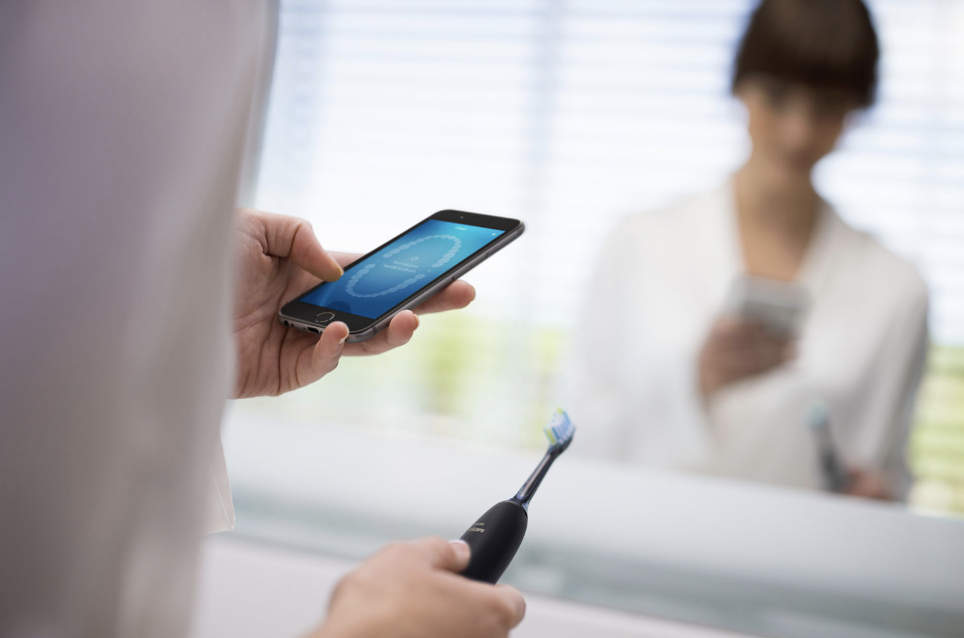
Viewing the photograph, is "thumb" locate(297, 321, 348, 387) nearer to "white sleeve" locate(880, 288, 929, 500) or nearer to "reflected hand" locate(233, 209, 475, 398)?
"reflected hand" locate(233, 209, 475, 398)

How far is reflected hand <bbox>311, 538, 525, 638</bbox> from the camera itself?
27 cm

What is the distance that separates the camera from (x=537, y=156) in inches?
54.3

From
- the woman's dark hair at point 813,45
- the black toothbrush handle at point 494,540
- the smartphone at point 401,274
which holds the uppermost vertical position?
the woman's dark hair at point 813,45

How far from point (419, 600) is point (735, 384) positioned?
37.4 inches

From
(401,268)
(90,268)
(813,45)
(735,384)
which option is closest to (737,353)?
(735,384)

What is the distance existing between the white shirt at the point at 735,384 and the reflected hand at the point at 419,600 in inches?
34.6

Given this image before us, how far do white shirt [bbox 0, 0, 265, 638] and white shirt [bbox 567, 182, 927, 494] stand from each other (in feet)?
3.27

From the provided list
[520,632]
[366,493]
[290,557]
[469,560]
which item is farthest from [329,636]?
[366,493]

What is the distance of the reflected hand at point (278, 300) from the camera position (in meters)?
0.48

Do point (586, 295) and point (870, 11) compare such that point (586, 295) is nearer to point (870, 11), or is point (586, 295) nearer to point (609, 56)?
point (609, 56)

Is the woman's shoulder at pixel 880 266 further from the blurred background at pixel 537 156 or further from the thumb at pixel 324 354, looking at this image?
the thumb at pixel 324 354

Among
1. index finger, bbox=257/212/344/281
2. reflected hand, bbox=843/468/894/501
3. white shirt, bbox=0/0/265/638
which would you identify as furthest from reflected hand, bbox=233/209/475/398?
reflected hand, bbox=843/468/894/501

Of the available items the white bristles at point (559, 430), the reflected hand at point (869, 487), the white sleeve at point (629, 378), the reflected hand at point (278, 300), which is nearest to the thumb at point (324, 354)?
the reflected hand at point (278, 300)

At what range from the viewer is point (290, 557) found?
0.78m
